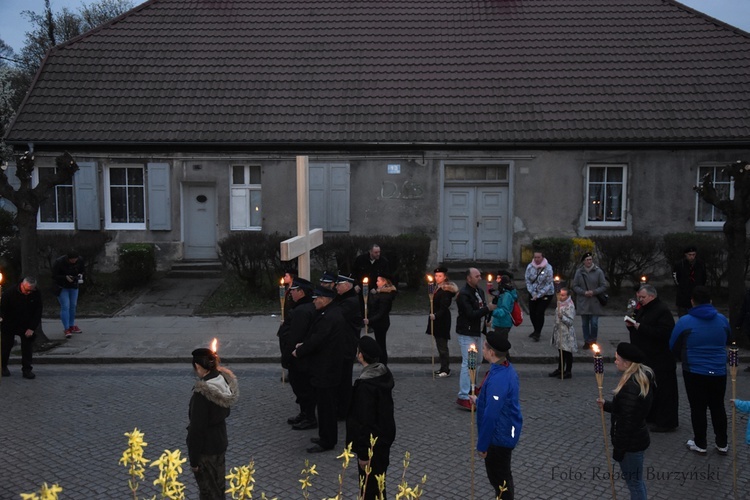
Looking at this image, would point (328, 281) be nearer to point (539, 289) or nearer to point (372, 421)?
point (372, 421)

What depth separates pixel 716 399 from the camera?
7625 mm

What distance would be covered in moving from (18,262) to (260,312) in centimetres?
561

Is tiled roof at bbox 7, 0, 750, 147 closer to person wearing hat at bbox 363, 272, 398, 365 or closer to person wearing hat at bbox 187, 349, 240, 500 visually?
person wearing hat at bbox 363, 272, 398, 365

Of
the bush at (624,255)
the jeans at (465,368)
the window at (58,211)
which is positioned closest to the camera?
the jeans at (465,368)

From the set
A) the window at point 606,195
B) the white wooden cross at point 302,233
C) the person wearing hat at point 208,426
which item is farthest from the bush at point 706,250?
the person wearing hat at point 208,426

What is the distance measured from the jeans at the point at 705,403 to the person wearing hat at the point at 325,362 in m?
3.70

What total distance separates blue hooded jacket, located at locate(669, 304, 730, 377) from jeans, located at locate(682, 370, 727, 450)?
9cm

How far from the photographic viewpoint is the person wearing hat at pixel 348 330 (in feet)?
28.8

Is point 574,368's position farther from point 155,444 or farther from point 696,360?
point 155,444

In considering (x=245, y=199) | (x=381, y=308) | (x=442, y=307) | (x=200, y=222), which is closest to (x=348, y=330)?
(x=381, y=308)

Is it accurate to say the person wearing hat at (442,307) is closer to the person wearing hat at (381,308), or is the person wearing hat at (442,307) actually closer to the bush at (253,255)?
the person wearing hat at (381,308)

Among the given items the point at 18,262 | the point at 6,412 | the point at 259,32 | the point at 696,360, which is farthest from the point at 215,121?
the point at 696,360

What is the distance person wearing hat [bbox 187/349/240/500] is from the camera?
5.79m

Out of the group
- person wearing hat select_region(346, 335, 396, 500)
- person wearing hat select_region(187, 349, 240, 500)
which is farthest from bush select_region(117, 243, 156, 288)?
person wearing hat select_region(346, 335, 396, 500)
